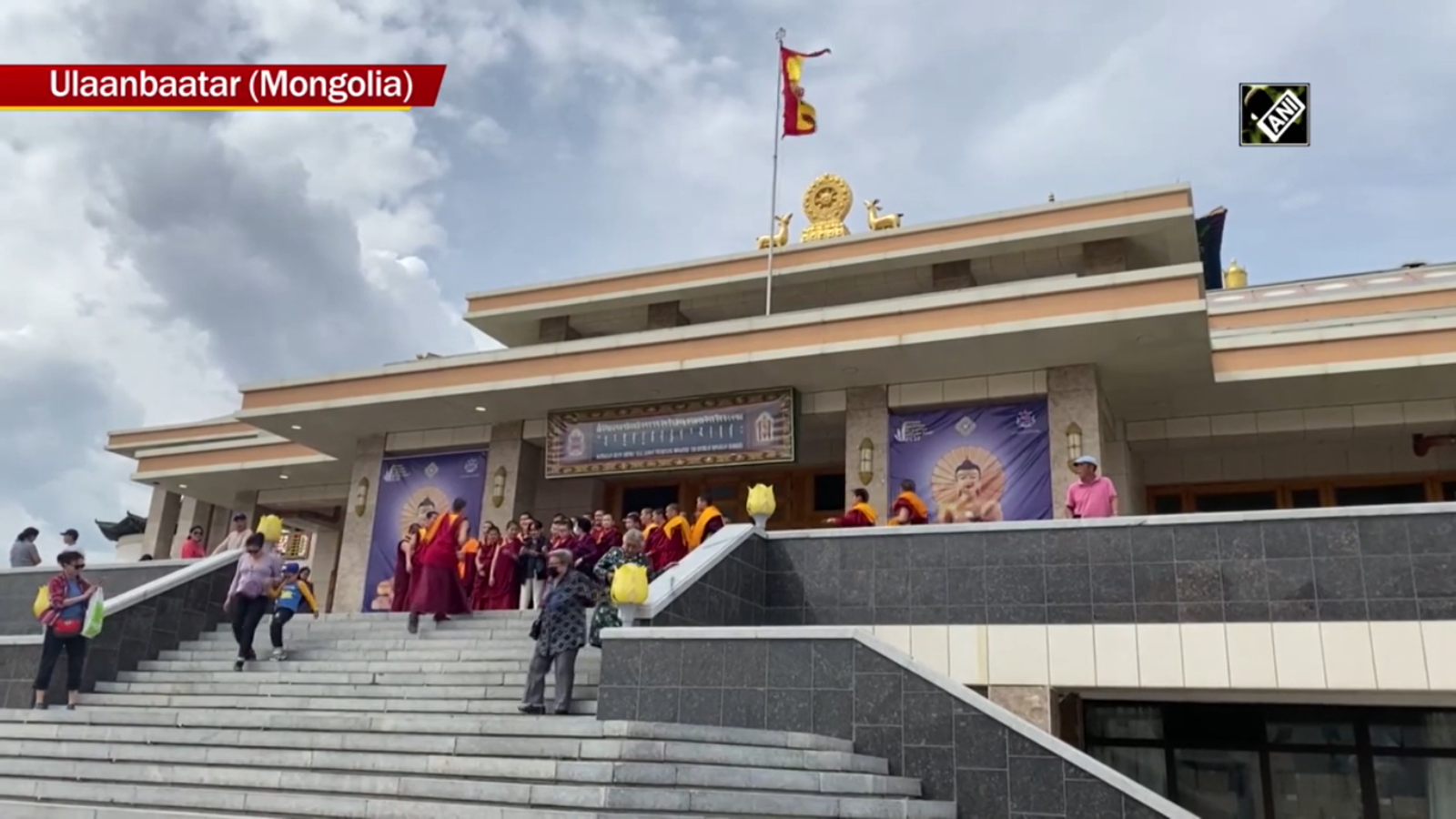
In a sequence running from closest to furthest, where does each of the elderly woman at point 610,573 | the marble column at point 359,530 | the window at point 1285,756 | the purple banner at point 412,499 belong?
the elderly woman at point 610,573 → the window at point 1285,756 → the purple banner at point 412,499 → the marble column at point 359,530

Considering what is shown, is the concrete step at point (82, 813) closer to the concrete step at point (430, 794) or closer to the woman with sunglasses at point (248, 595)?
the concrete step at point (430, 794)

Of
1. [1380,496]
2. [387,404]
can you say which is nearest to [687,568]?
[387,404]

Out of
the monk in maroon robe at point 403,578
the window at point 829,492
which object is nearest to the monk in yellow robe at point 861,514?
the window at point 829,492

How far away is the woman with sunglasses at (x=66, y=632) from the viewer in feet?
35.2

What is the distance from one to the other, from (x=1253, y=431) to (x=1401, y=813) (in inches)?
270

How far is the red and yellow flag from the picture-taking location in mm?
19875

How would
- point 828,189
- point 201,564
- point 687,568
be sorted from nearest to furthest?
point 687,568
point 201,564
point 828,189

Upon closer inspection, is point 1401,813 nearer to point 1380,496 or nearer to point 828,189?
point 1380,496

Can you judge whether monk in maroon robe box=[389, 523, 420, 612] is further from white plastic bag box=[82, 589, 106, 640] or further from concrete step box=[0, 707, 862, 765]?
concrete step box=[0, 707, 862, 765]

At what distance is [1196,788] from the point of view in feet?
37.0

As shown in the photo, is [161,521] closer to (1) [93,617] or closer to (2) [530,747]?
(1) [93,617]

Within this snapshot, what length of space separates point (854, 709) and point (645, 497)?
34.1 ft

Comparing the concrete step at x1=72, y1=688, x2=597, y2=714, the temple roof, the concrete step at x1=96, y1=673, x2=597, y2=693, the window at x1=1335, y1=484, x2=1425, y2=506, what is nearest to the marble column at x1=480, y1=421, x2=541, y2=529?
the concrete step at x1=96, y1=673, x2=597, y2=693

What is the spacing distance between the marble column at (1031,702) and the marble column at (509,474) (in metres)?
9.25
